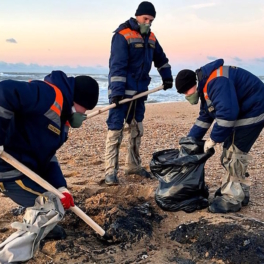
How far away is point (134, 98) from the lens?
16.9 ft

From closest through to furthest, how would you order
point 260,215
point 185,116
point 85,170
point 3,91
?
point 3,91 → point 260,215 → point 85,170 → point 185,116

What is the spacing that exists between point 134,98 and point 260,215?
2.06m

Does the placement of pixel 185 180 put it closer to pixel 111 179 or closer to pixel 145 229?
pixel 145 229

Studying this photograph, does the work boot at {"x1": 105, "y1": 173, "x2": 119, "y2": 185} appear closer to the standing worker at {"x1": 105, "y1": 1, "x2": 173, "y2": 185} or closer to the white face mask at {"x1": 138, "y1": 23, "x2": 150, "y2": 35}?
the standing worker at {"x1": 105, "y1": 1, "x2": 173, "y2": 185}

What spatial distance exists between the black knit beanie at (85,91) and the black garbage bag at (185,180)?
4.89 ft

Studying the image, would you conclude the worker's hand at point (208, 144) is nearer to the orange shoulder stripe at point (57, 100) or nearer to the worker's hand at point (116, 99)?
the worker's hand at point (116, 99)

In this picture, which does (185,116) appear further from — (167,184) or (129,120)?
(167,184)

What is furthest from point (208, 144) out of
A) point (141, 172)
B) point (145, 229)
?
point (141, 172)

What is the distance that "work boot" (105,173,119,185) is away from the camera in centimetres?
514

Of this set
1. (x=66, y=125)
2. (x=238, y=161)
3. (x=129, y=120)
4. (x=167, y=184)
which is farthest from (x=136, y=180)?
(x=66, y=125)

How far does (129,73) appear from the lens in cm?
514

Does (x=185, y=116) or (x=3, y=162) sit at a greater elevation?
(x=3, y=162)

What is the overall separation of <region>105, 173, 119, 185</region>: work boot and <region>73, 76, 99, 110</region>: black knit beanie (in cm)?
220

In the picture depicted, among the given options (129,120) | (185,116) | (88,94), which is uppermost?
(88,94)
